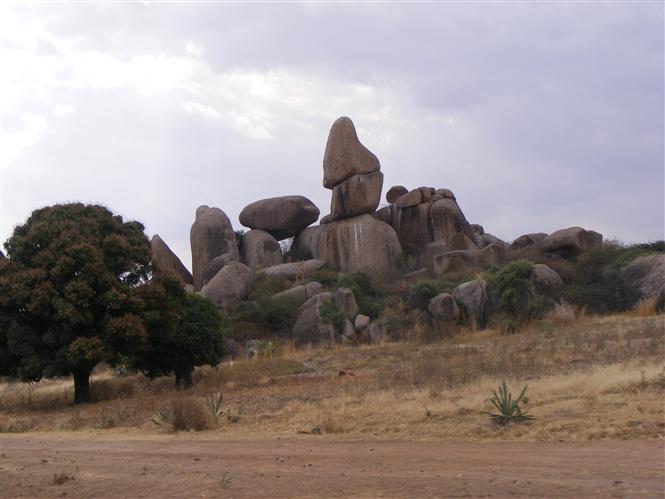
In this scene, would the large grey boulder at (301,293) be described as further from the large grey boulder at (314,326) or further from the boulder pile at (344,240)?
the large grey boulder at (314,326)

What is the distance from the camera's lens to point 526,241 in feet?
140

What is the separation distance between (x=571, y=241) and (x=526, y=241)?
4.06 m

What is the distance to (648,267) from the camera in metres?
30.5

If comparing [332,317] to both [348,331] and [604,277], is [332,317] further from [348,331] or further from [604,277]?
[604,277]

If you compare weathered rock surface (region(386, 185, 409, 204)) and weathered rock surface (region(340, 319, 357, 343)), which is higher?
weathered rock surface (region(386, 185, 409, 204))

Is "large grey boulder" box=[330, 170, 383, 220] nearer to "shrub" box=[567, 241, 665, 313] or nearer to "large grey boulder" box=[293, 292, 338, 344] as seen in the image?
"large grey boulder" box=[293, 292, 338, 344]

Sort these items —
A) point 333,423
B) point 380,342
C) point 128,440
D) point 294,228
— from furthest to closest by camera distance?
point 294,228 → point 380,342 → point 128,440 → point 333,423

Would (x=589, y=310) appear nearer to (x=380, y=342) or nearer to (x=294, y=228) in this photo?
(x=380, y=342)

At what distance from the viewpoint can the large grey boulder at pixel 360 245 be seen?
42956 millimetres

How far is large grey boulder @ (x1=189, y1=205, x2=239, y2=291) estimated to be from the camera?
45.2 metres

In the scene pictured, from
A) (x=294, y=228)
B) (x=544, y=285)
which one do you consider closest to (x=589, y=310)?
(x=544, y=285)

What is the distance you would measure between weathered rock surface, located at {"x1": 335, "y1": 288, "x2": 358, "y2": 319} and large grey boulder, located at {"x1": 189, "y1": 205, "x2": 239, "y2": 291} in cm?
1171

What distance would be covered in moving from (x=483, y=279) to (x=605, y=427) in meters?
22.0

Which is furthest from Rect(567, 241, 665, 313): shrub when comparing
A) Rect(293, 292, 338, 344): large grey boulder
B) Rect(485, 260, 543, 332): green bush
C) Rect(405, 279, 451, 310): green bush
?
Rect(293, 292, 338, 344): large grey boulder
